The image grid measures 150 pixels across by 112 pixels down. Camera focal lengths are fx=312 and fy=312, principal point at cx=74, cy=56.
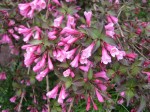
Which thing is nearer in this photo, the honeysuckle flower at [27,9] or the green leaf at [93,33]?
the green leaf at [93,33]

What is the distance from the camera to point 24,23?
2639 millimetres

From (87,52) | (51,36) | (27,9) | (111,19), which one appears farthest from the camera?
(111,19)

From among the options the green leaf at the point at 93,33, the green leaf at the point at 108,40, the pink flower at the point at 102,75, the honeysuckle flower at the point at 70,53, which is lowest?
the pink flower at the point at 102,75

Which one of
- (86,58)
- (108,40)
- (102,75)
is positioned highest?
(108,40)

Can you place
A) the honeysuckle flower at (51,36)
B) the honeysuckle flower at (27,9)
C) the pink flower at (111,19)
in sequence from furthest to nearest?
the pink flower at (111,19) < the honeysuckle flower at (27,9) < the honeysuckle flower at (51,36)

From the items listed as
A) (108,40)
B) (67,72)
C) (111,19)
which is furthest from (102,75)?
(111,19)

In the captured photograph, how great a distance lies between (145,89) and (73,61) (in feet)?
1.67

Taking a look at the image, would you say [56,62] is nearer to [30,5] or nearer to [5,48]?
[30,5]

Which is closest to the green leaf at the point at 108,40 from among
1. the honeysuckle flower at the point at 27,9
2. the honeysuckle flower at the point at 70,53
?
the honeysuckle flower at the point at 70,53

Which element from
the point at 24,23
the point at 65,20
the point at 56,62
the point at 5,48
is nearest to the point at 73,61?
the point at 56,62

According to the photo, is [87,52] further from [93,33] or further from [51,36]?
[51,36]

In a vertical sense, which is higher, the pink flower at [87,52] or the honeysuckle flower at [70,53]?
the pink flower at [87,52]

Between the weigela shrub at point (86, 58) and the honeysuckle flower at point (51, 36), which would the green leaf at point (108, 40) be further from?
the honeysuckle flower at point (51, 36)

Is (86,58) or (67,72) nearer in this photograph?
(86,58)
